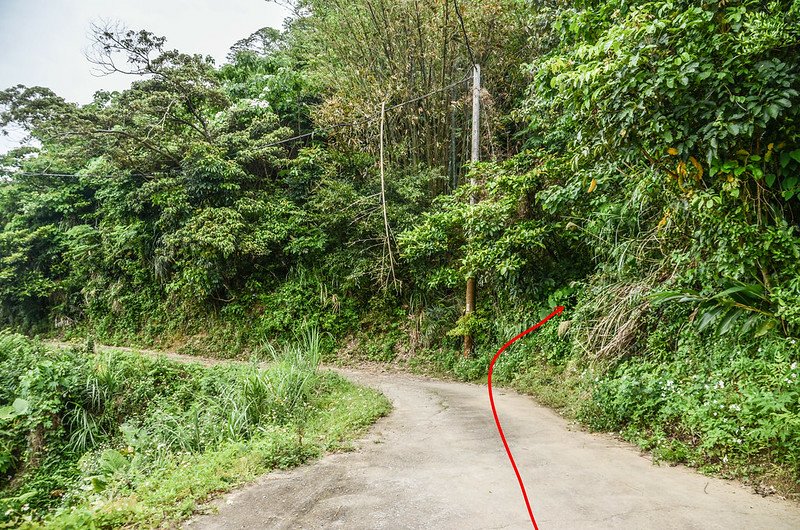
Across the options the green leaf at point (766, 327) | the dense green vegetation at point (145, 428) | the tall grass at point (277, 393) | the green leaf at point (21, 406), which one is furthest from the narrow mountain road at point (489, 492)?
the green leaf at point (21, 406)

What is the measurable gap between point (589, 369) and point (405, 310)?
5863 mm

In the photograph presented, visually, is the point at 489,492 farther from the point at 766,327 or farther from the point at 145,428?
the point at 145,428

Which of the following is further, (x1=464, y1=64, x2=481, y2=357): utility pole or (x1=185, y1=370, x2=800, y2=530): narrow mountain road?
(x1=464, y1=64, x2=481, y2=357): utility pole

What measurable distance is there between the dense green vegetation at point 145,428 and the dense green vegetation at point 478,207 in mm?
3125

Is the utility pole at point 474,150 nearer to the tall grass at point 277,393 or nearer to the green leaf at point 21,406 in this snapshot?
the tall grass at point 277,393

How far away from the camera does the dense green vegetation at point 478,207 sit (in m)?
3.77

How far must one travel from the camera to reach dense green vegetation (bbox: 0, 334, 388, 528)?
3400 mm

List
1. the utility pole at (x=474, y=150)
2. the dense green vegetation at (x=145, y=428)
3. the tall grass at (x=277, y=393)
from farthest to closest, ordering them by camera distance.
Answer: the utility pole at (x=474, y=150), the tall grass at (x=277, y=393), the dense green vegetation at (x=145, y=428)

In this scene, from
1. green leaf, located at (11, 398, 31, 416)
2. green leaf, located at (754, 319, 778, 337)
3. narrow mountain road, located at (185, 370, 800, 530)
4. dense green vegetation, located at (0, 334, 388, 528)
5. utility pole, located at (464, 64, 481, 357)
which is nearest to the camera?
narrow mountain road, located at (185, 370, 800, 530)

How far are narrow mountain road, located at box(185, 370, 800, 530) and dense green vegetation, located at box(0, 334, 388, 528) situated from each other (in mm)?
387

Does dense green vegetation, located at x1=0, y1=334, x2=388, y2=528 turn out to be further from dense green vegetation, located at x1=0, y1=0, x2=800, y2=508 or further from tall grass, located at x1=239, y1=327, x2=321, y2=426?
dense green vegetation, located at x1=0, y1=0, x2=800, y2=508

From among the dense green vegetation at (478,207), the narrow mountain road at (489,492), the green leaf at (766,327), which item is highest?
the dense green vegetation at (478,207)

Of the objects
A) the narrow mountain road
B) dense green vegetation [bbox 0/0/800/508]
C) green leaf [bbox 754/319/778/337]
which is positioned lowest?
the narrow mountain road

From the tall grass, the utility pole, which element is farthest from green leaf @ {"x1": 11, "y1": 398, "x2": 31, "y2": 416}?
the utility pole
